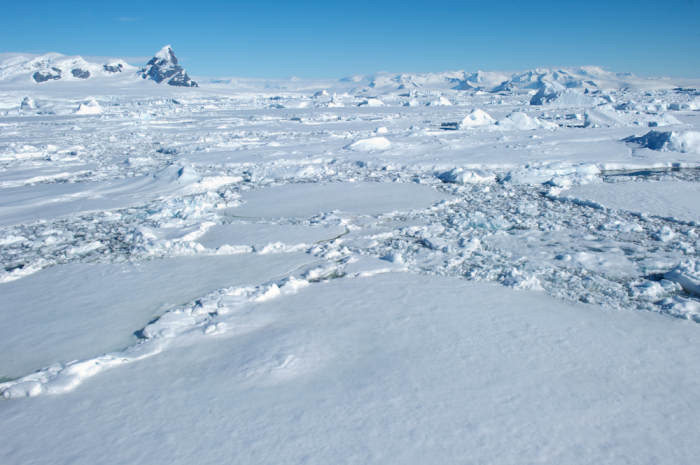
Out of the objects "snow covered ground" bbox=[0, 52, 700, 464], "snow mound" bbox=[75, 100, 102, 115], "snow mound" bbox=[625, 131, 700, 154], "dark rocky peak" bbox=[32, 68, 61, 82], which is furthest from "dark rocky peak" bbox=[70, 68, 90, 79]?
"snow mound" bbox=[625, 131, 700, 154]

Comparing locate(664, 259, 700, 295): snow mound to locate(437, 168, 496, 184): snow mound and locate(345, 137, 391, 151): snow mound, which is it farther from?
locate(345, 137, 391, 151): snow mound

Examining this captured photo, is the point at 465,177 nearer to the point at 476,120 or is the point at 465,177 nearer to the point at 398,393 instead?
the point at 398,393

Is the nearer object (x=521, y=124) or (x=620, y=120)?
(x=521, y=124)

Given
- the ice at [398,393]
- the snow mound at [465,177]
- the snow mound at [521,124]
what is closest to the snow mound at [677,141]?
the snow mound at [465,177]

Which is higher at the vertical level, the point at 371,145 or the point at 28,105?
the point at 28,105

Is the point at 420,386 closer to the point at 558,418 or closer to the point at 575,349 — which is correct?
the point at 558,418

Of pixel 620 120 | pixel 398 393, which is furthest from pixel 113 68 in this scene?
pixel 398 393
